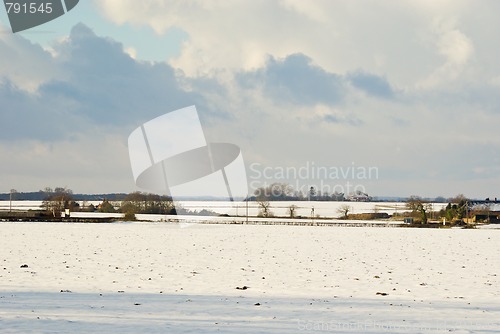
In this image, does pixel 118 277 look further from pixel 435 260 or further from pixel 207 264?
pixel 435 260

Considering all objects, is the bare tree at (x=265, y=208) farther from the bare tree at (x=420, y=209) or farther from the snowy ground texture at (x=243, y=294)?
the snowy ground texture at (x=243, y=294)

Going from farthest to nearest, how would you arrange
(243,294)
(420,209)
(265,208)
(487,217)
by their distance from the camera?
(265,208)
(487,217)
(420,209)
(243,294)

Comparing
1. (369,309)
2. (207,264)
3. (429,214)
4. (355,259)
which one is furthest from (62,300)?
(429,214)

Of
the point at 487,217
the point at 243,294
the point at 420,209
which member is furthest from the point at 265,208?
the point at 243,294

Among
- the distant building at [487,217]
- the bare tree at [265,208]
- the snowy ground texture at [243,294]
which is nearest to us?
the snowy ground texture at [243,294]

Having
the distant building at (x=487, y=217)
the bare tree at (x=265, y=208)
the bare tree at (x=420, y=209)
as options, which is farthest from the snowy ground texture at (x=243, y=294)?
the bare tree at (x=265, y=208)

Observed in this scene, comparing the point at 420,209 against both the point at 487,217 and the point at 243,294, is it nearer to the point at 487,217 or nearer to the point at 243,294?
the point at 487,217

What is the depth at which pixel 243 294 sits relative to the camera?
16250 millimetres

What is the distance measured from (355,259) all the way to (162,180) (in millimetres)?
40096

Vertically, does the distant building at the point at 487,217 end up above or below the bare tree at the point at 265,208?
below

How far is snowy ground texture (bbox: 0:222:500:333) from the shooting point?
12141 mm

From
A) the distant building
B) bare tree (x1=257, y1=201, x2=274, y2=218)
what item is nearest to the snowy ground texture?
the distant building

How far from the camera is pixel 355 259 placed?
27.6m

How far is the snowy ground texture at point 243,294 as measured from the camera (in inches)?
478
